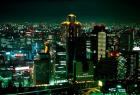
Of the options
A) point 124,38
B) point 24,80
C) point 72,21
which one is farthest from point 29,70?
point 124,38

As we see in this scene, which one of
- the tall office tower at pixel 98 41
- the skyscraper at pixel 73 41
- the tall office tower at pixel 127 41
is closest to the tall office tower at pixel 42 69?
the skyscraper at pixel 73 41

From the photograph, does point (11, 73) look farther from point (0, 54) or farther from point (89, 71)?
point (89, 71)

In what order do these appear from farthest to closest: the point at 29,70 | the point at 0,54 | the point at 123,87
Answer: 1. the point at 0,54
2. the point at 29,70
3. the point at 123,87

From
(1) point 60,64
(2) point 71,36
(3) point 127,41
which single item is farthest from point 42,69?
(3) point 127,41

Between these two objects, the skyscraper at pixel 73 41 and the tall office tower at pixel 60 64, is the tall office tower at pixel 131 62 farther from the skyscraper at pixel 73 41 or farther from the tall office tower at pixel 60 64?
the tall office tower at pixel 60 64

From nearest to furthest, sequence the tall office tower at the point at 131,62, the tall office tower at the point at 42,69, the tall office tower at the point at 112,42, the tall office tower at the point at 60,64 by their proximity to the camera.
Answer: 1. the tall office tower at the point at 42,69
2. the tall office tower at the point at 131,62
3. the tall office tower at the point at 60,64
4. the tall office tower at the point at 112,42

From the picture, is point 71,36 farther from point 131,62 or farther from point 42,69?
point 131,62
